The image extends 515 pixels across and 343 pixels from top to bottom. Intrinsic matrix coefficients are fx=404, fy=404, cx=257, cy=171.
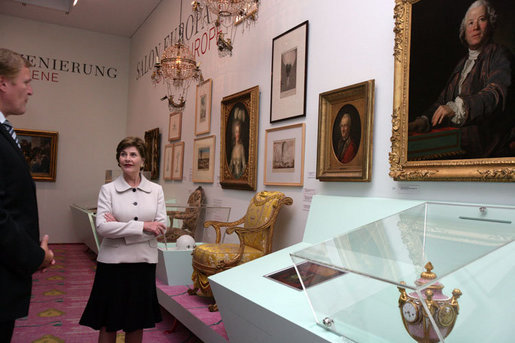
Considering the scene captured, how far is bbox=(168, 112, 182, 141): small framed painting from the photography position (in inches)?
316

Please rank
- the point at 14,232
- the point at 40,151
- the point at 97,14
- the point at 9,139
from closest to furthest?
the point at 14,232, the point at 9,139, the point at 97,14, the point at 40,151

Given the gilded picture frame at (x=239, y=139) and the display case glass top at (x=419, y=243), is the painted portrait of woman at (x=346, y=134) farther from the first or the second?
the gilded picture frame at (x=239, y=139)

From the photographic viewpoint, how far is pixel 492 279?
1663mm

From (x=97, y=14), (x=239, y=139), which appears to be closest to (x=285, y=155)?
(x=239, y=139)

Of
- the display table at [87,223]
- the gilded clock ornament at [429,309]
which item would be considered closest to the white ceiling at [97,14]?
the display table at [87,223]

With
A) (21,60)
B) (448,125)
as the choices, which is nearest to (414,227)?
(448,125)

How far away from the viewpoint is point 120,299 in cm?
301

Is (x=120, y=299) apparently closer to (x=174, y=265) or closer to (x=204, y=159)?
(x=174, y=265)

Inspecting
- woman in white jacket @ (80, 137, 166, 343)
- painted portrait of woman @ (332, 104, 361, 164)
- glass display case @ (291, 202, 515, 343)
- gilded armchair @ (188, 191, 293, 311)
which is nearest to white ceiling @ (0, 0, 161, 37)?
gilded armchair @ (188, 191, 293, 311)

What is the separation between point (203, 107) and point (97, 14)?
18.9 feet

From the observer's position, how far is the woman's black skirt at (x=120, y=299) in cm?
299

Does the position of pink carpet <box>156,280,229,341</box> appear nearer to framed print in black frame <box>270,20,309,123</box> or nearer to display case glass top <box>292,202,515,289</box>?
display case glass top <box>292,202,515,289</box>

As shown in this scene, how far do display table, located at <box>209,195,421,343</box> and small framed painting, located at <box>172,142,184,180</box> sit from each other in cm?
435

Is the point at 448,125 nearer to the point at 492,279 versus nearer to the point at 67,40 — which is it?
the point at 492,279
